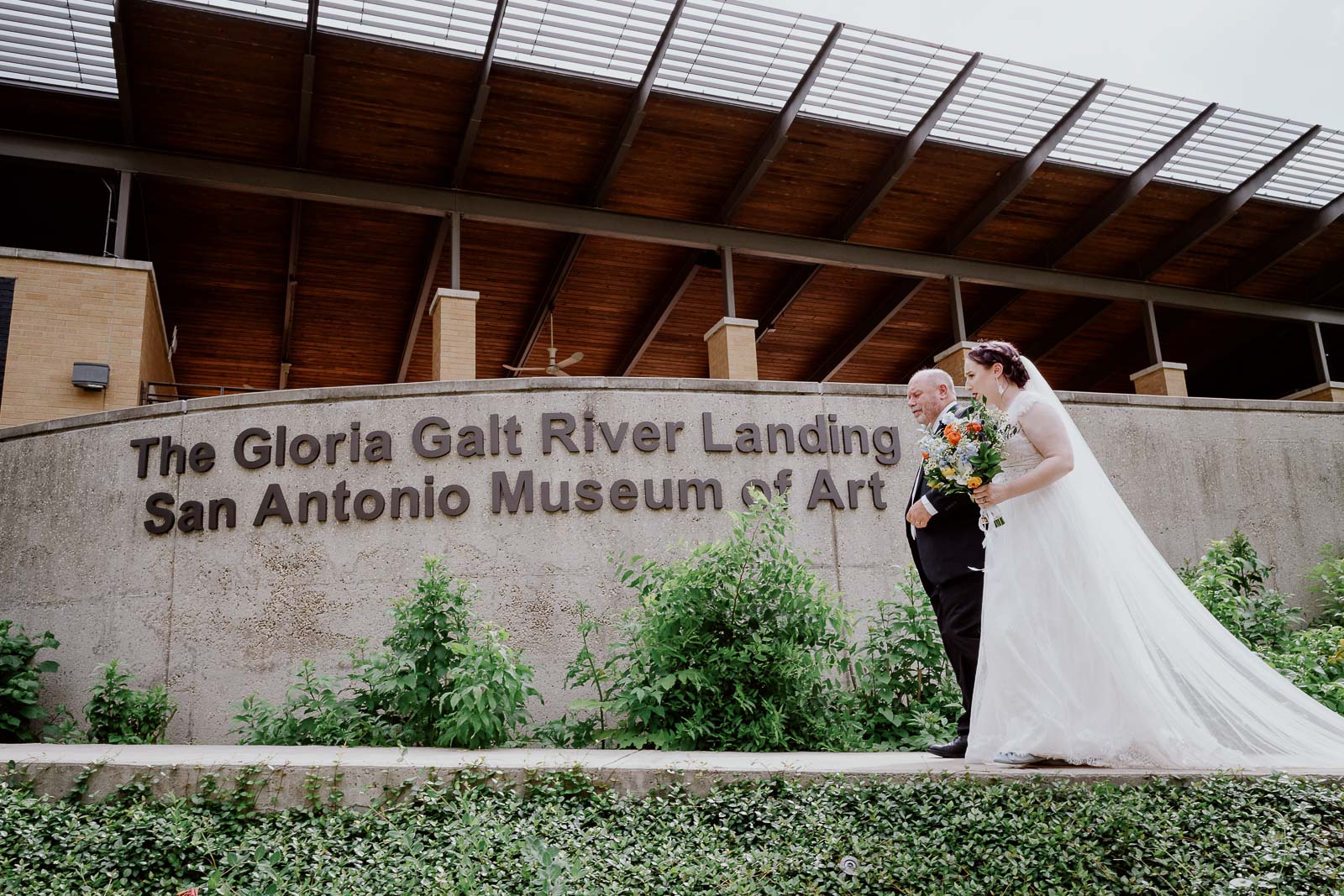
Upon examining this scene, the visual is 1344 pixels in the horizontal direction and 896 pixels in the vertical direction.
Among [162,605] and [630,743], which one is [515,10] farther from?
[630,743]

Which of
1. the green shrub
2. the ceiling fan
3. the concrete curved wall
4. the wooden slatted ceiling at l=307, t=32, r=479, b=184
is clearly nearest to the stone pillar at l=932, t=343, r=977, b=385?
the ceiling fan

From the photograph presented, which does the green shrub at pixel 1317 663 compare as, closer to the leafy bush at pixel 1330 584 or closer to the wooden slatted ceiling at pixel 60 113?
the leafy bush at pixel 1330 584

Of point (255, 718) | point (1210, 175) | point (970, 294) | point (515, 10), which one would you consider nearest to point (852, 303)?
point (970, 294)

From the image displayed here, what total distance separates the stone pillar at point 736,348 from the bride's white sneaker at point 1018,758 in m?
11.4

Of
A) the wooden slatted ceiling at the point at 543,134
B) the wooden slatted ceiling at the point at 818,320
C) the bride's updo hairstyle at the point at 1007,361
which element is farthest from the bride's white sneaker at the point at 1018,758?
the wooden slatted ceiling at the point at 818,320

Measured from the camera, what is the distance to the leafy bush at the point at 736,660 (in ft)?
18.1

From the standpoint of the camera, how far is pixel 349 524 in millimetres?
7676

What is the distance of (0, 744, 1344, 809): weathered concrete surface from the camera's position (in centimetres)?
400

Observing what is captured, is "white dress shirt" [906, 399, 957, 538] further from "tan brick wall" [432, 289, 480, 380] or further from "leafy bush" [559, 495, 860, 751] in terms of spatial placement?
"tan brick wall" [432, 289, 480, 380]

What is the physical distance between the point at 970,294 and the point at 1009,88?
606 cm

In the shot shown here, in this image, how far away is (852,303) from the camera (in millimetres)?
19453

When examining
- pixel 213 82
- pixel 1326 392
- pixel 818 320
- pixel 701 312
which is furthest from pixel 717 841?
pixel 1326 392

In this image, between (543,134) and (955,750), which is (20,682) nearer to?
(955,750)

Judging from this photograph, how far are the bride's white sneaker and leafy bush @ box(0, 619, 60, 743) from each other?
6.64 meters
